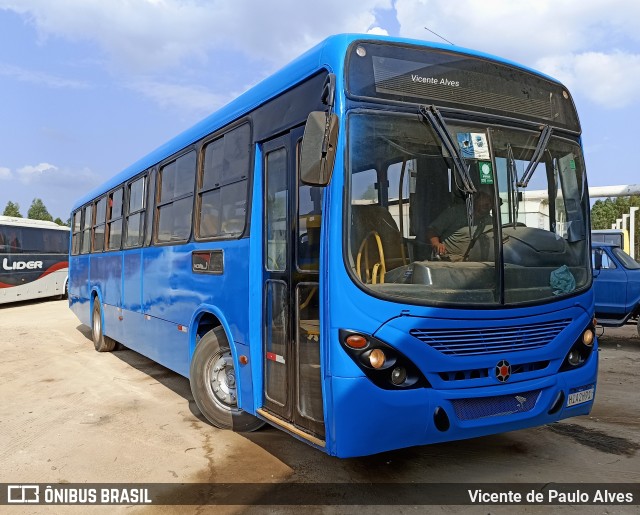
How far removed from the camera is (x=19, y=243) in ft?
70.0

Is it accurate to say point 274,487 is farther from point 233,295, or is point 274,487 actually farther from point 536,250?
point 536,250

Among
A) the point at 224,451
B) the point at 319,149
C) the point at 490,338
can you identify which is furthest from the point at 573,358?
the point at 224,451

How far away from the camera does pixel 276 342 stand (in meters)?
4.56

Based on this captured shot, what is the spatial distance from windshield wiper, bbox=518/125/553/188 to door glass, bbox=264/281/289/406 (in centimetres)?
194

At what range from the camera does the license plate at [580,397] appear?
4.27 m

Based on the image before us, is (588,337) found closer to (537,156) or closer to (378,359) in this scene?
(537,156)

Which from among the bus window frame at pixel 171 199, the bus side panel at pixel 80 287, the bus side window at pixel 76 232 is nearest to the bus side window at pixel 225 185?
the bus window frame at pixel 171 199

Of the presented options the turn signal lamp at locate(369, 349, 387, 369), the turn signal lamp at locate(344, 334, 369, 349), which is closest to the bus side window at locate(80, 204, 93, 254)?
the turn signal lamp at locate(344, 334, 369, 349)

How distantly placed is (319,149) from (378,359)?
136cm

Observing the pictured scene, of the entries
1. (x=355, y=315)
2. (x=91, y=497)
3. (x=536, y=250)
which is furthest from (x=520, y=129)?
(x=91, y=497)

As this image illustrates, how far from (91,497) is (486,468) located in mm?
3002

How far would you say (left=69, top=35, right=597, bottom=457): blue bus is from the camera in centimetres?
369

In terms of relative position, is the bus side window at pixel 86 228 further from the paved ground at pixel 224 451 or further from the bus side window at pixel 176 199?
the bus side window at pixel 176 199

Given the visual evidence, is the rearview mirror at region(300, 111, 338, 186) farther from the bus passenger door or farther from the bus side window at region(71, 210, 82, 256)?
the bus side window at region(71, 210, 82, 256)
